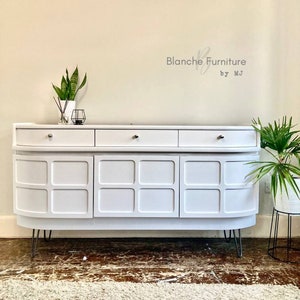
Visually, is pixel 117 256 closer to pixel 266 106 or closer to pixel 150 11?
pixel 266 106

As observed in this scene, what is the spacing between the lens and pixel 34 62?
290 cm

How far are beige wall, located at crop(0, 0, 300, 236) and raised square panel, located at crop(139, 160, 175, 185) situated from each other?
61cm

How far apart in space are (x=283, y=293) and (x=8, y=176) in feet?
7.48

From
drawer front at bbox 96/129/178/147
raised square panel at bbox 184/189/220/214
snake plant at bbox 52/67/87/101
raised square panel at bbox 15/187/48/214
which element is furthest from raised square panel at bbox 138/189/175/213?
snake plant at bbox 52/67/87/101

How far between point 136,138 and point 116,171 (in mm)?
274

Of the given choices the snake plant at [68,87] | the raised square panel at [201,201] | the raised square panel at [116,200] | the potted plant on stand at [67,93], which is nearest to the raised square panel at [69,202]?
the raised square panel at [116,200]

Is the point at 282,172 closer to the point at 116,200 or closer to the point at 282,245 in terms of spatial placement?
the point at 282,245

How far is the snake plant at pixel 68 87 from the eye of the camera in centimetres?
280

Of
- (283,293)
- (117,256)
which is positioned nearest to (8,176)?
(117,256)

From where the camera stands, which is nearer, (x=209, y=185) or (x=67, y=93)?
(x=209, y=185)

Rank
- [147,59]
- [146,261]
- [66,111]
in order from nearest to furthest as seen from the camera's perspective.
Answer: [146,261] → [66,111] → [147,59]

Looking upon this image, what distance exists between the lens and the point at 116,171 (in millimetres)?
2438

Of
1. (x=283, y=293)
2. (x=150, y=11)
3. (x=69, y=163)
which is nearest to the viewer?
(x=283, y=293)

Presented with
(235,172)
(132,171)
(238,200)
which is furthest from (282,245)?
(132,171)
